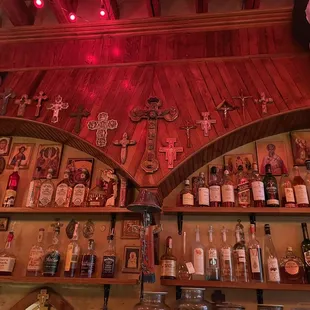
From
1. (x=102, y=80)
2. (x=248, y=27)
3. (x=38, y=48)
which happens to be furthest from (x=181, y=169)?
(x=38, y=48)

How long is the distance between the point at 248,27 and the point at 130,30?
38.0 inches

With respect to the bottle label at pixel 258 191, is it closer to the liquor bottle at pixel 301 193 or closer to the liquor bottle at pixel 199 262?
the liquor bottle at pixel 301 193

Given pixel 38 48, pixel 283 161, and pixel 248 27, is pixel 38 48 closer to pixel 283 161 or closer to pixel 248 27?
pixel 248 27

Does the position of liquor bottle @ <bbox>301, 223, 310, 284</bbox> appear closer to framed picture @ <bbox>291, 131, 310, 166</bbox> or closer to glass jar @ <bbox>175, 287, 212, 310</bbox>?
framed picture @ <bbox>291, 131, 310, 166</bbox>

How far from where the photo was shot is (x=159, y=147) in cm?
228

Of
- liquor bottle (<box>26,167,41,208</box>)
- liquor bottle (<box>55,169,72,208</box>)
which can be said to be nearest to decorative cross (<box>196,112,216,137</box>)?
liquor bottle (<box>55,169,72,208</box>)

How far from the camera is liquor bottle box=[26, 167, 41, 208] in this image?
2.41m

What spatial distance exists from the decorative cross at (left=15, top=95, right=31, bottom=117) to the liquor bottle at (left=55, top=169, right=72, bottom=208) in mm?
581

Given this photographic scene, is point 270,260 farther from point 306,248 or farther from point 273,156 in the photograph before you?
point 273,156

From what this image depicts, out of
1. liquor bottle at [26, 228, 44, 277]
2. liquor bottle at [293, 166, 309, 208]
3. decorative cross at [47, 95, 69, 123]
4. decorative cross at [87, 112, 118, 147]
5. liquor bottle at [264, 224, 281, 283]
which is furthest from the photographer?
decorative cross at [47, 95, 69, 123]

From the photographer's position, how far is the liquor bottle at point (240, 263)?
2059 millimetres

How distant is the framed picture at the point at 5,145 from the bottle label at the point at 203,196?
1614mm

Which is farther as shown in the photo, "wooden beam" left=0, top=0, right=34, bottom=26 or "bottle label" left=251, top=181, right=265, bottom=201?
"wooden beam" left=0, top=0, right=34, bottom=26

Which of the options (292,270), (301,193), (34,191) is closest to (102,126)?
(34,191)
